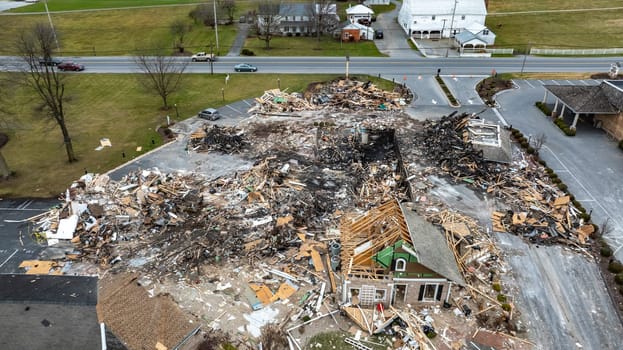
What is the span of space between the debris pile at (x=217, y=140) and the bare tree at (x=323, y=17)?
3722 cm

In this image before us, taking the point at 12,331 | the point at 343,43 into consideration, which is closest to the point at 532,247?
the point at 12,331

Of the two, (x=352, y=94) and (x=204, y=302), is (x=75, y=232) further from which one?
(x=352, y=94)

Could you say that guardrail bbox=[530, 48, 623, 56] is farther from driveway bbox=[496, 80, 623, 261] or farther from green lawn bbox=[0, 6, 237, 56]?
green lawn bbox=[0, 6, 237, 56]

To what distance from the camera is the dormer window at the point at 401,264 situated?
20.8 m

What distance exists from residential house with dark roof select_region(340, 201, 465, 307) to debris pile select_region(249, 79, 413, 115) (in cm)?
2495

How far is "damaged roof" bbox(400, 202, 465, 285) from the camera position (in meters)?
20.8

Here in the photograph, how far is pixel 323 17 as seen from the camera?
70.7 metres

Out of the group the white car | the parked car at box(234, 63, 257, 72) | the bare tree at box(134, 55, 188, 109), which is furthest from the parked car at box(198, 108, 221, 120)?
the white car

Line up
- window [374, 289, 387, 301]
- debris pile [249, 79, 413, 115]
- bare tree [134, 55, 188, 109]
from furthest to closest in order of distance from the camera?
bare tree [134, 55, 188, 109] → debris pile [249, 79, 413, 115] → window [374, 289, 387, 301]

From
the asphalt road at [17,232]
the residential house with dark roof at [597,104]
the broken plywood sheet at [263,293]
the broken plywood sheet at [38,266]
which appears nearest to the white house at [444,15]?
the residential house with dark roof at [597,104]

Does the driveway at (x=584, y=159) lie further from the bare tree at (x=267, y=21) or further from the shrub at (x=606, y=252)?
the bare tree at (x=267, y=21)

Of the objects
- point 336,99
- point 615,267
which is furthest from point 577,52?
point 615,267

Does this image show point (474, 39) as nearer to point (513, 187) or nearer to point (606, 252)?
point (513, 187)

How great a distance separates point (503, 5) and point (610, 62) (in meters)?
33.6
